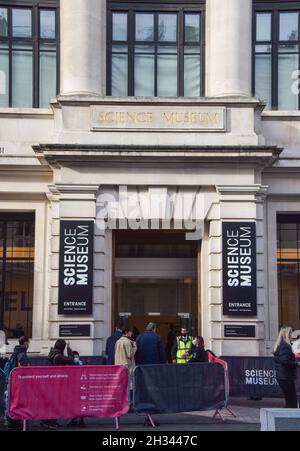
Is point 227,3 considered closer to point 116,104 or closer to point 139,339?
Result: point 116,104

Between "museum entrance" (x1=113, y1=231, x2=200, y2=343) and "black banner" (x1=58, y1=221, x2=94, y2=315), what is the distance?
234 centimetres

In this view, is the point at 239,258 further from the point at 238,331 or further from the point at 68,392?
the point at 68,392

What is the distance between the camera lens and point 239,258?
66.3 feet

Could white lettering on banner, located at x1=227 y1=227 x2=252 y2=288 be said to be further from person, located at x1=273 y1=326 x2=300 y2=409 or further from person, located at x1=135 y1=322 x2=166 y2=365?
person, located at x1=273 y1=326 x2=300 y2=409

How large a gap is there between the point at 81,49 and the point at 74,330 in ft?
24.5

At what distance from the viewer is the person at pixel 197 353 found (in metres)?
17.4

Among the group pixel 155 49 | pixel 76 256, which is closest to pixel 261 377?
pixel 76 256

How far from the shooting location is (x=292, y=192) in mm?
21516

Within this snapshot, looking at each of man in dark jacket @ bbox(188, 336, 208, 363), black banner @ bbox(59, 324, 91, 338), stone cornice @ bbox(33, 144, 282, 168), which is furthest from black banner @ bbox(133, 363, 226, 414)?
stone cornice @ bbox(33, 144, 282, 168)

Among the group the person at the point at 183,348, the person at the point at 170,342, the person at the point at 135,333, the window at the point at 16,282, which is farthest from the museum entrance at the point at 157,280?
the person at the point at 183,348

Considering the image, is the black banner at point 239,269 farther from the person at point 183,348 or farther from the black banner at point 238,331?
the person at point 183,348

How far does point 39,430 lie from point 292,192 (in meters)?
10.5
